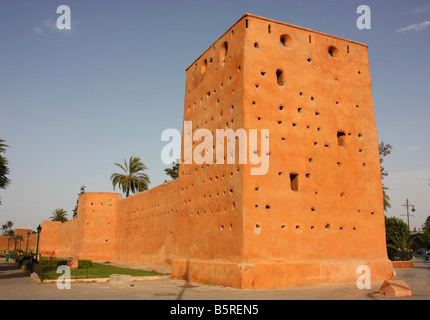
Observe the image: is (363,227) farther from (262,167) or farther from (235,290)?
(235,290)

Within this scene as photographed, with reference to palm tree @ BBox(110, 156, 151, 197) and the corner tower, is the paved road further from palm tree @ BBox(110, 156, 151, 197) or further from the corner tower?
palm tree @ BBox(110, 156, 151, 197)

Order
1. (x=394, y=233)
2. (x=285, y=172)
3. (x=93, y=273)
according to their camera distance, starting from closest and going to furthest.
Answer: (x=285, y=172), (x=93, y=273), (x=394, y=233)

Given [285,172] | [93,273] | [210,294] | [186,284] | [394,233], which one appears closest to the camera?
[210,294]

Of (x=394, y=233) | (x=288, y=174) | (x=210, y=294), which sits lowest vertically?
(x=210, y=294)

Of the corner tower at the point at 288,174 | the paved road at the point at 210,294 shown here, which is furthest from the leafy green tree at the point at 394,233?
the paved road at the point at 210,294

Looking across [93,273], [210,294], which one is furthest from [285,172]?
[93,273]

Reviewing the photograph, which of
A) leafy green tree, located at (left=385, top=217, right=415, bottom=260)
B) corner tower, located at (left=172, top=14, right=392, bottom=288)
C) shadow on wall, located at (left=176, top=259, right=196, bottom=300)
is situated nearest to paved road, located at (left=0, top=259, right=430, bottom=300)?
shadow on wall, located at (left=176, top=259, right=196, bottom=300)

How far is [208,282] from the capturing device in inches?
455

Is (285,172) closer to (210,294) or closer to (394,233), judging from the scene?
(210,294)

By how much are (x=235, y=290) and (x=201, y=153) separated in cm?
518

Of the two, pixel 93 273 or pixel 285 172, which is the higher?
pixel 285 172

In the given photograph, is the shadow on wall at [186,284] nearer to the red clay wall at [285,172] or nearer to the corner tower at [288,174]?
the red clay wall at [285,172]

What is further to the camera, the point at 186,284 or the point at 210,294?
the point at 186,284

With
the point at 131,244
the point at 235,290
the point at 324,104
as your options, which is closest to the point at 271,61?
the point at 324,104
